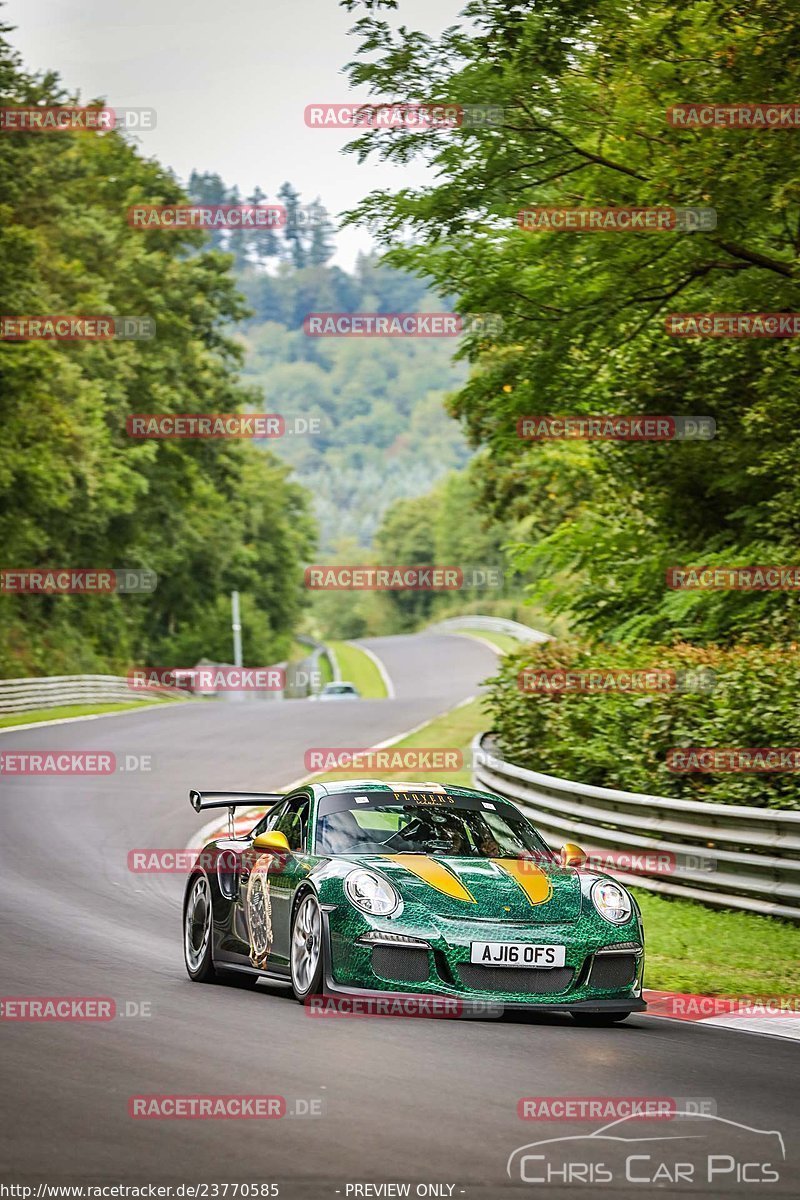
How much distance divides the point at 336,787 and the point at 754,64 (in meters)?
9.25

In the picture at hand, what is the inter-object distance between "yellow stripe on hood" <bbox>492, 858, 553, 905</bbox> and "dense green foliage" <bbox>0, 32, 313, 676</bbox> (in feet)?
123

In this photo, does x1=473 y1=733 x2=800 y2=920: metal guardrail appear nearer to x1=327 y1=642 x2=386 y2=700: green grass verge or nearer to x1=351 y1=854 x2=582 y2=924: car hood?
x1=351 y1=854 x2=582 y2=924: car hood

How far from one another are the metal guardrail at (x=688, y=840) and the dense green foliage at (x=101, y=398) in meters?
31.9

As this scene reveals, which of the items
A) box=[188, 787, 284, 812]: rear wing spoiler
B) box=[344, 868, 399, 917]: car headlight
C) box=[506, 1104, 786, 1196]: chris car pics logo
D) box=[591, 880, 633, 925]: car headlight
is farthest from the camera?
box=[188, 787, 284, 812]: rear wing spoiler

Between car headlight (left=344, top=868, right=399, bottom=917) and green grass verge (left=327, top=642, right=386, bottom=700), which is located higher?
car headlight (left=344, top=868, right=399, bottom=917)

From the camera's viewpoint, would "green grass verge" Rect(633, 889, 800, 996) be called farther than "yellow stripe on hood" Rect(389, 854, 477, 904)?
Yes

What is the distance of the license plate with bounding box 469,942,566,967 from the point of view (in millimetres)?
9008

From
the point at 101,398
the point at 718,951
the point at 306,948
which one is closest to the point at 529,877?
the point at 306,948

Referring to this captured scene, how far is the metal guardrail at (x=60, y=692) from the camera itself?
42.8 meters

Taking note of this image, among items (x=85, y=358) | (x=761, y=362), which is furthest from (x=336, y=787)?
(x=85, y=358)

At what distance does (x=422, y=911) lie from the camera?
361 inches

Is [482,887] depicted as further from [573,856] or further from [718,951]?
[718,951]

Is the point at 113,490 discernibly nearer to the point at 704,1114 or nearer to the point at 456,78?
the point at 456,78

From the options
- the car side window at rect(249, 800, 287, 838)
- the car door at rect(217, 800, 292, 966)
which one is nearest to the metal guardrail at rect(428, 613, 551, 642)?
the car side window at rect(249, 800, 287, 838)
